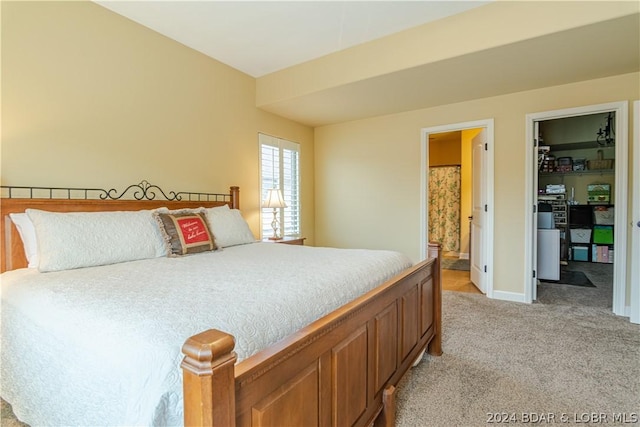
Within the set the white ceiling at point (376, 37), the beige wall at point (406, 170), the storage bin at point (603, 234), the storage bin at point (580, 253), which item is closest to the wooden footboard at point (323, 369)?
the white ceiling at point (376, 37)

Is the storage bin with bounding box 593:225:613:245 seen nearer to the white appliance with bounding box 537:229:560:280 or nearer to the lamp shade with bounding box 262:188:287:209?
the white appliance with bounding box 537:229:560:280

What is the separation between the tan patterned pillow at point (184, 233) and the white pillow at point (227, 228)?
0.16 metres

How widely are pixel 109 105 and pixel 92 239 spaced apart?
126 centimetres

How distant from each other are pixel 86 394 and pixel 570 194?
770 centimetres

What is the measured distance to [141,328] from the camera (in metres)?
0.91

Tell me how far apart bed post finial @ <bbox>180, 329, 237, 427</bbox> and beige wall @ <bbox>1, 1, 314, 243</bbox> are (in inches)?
89.4

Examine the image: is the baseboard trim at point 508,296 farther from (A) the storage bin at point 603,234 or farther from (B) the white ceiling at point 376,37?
(A) the storage bin at point 603,234

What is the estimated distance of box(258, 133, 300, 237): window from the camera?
4.04 m

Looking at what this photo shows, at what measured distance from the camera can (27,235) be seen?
1.85 metres

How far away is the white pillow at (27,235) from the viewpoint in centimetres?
179

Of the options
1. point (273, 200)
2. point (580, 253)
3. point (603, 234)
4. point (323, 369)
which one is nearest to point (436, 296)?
point (323, 369)

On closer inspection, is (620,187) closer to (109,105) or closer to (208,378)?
(208,378)

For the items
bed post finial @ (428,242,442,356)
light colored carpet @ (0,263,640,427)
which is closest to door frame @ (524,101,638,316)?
light colored carpet @ (0,263,640,427)

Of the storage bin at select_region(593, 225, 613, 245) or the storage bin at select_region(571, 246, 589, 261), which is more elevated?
the storage bin at select_region(593, 225, 613, 245)
